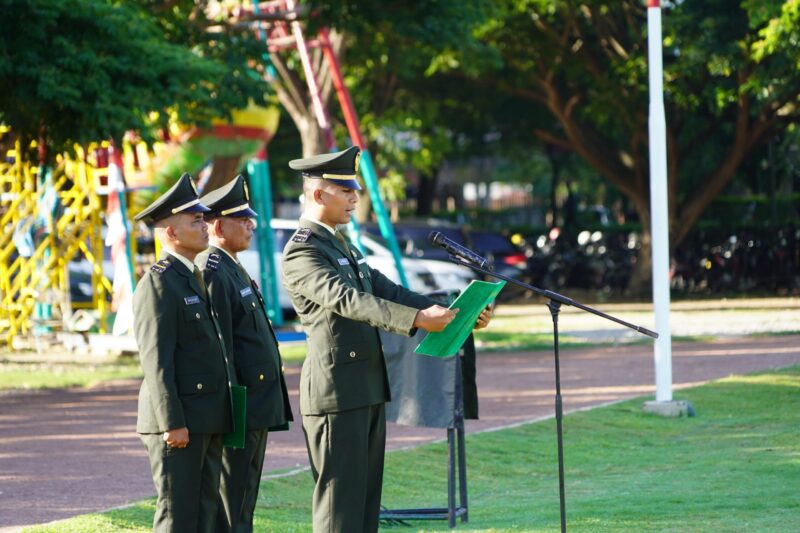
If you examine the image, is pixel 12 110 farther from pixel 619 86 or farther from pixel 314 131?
pixel 619 86

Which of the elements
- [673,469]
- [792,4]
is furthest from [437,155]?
[673,469]

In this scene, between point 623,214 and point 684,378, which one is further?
point 623,214

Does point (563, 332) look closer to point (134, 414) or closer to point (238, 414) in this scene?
point (134, 414)

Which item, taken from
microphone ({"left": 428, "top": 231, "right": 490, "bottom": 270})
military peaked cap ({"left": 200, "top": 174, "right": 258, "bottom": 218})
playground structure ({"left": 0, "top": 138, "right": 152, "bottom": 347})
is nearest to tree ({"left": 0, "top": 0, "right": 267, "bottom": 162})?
playground structure ({"left": 0, "top": 138, "right": 152, "bottom": 347})

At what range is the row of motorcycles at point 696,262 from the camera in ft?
102

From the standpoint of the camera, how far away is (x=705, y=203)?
3000cm

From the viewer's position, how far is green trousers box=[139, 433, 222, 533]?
20.1 ft

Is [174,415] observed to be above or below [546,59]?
below

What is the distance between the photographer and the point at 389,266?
978 inches

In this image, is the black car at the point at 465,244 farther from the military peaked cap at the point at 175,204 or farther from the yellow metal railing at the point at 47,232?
the military peaked cap at the point at 175,204

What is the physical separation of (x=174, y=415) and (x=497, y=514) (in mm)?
3424

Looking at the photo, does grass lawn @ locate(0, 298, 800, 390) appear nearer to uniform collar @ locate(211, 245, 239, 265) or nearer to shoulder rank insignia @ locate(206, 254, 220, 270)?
uniform collar @ locate(211, 245, 239, 265)

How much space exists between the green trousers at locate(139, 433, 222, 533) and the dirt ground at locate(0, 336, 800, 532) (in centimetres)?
255

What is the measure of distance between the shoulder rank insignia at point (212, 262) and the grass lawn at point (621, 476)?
2.28m
